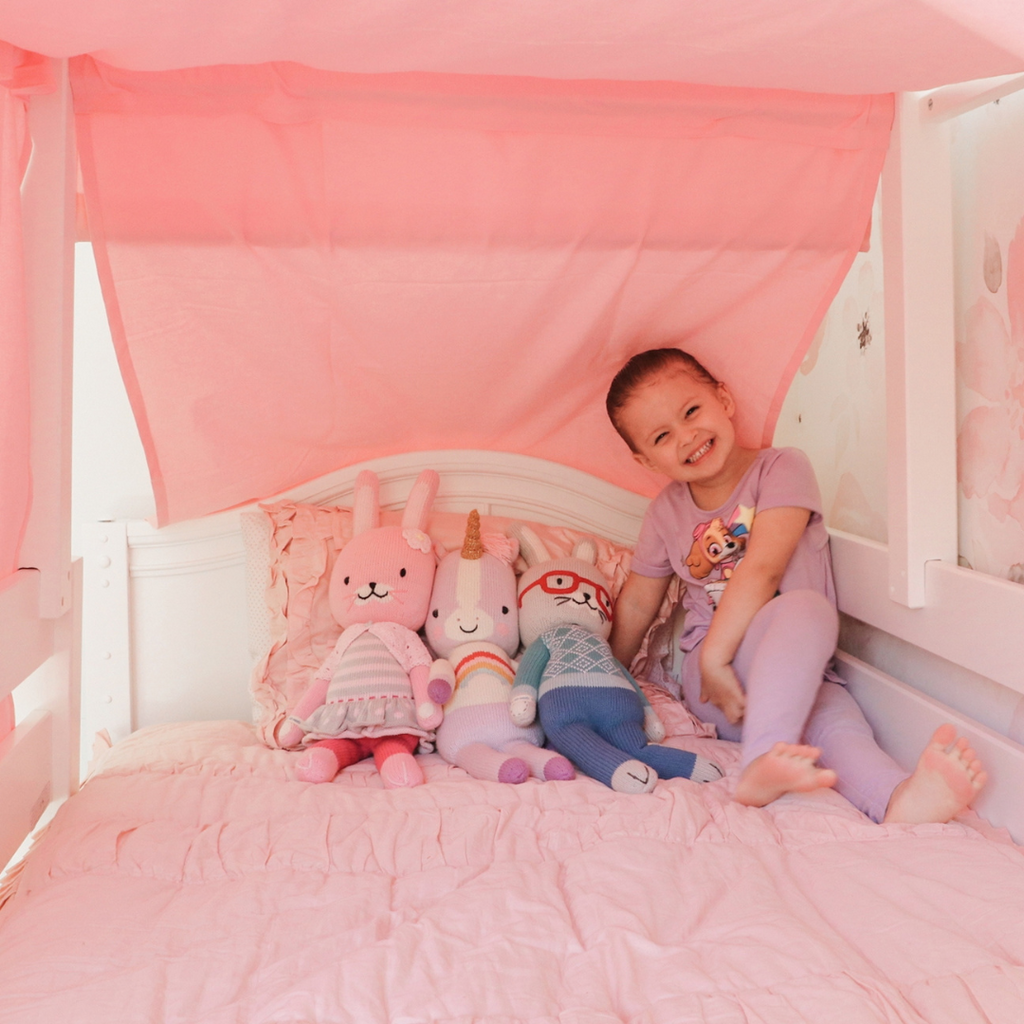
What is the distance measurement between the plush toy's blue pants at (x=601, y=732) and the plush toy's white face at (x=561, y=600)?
0.17m

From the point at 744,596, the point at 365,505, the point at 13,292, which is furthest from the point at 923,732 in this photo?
the point at 13,292

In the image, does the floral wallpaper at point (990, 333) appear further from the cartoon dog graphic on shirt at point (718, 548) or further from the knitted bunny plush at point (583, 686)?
the knitted bunny plush at point (583, 686)

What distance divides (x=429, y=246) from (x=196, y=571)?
761 mm

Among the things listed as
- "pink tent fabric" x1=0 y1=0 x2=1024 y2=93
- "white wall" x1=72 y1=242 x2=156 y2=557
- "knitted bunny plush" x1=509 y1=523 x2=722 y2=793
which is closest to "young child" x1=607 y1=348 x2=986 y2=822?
"knitted bunny plush" x1=509 y1=523 x2=722 y2=793

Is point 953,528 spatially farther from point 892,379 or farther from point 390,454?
point 390,454

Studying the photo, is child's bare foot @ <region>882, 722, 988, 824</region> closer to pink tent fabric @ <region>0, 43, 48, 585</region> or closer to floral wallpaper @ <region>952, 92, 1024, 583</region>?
floral wallpaper @ <region>952, 92, 1024, 583</region>

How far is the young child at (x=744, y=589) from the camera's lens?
1152 millimetres

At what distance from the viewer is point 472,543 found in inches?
59.8

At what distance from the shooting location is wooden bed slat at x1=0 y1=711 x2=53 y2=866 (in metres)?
1.00

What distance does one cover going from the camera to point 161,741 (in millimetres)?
1397

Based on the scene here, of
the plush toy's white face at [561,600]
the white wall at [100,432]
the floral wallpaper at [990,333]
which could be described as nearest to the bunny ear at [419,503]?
the plush toy's white face at [561,600]

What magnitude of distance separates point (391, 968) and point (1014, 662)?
795 millimetres

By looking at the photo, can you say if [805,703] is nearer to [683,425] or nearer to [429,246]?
[683,425]

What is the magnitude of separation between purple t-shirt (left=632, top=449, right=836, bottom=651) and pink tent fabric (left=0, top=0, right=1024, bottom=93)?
65 centimetres
